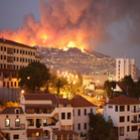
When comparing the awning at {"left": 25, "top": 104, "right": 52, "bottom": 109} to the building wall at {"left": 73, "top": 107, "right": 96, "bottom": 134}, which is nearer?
the awning at {"left": 25, "top": 104, "right": 52, "bottom": 109}

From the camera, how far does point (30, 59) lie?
90562 millimetres

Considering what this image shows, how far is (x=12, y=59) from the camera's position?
8312 centimetres

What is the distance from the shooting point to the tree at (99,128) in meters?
50.0

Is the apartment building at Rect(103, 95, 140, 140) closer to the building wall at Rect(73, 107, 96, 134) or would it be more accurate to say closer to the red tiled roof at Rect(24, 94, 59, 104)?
the building wall at Rect(73, 107, 96, 134)

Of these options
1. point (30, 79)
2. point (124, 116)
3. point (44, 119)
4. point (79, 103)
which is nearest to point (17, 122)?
point (44, 119)

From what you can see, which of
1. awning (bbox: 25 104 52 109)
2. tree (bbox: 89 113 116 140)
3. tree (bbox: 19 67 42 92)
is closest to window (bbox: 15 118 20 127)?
awning (bbox: 25 104 52 109)

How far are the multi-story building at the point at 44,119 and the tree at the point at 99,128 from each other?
4.73 ft

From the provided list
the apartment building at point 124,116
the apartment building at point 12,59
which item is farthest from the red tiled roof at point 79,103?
the apartment building at point 12,59

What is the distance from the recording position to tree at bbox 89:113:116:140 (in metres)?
50.0

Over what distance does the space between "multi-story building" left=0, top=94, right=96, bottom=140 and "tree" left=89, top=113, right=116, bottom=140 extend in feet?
4.73

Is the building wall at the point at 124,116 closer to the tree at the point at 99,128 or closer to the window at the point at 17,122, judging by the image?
the tree at the point at 99,128

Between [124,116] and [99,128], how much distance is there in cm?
641

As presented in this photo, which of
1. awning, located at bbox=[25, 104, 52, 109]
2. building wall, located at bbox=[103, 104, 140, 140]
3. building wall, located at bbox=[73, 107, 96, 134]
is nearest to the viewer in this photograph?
awning, located at bbox=[25, 104, 52, 109]

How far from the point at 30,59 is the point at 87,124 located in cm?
4039
